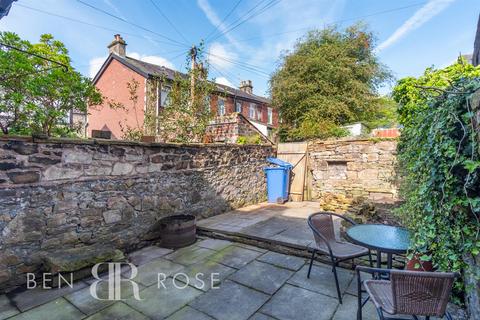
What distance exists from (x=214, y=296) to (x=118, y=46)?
1579cm

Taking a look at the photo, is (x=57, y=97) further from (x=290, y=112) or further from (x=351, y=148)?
(x=290, y=112)

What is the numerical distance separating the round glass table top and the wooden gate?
4.45 m

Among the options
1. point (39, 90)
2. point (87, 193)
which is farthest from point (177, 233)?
point (39, 90)

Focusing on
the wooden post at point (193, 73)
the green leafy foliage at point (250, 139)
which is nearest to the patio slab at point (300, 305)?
the green leafy foliage at point (250, 139)

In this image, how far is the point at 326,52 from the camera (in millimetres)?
11133

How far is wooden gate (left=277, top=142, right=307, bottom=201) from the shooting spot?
712 cm

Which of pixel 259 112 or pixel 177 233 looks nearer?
pixel 177 233

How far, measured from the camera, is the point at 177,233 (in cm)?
378

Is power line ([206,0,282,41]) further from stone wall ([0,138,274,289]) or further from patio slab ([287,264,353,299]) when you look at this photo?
patio slab ([287,264,353,299])

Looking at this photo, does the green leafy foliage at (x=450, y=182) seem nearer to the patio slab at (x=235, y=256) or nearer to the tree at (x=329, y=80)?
the patio slab at (x=235, y=256)

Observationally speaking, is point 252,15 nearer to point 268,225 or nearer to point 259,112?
point 268,225

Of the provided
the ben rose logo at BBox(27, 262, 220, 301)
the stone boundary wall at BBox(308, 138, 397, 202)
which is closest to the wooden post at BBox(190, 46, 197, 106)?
the stone boundary wall at BBox(308, 138, 397, 202)

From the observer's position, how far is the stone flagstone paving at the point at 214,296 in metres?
2.16

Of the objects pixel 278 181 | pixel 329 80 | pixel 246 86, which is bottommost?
pixel 278 181
